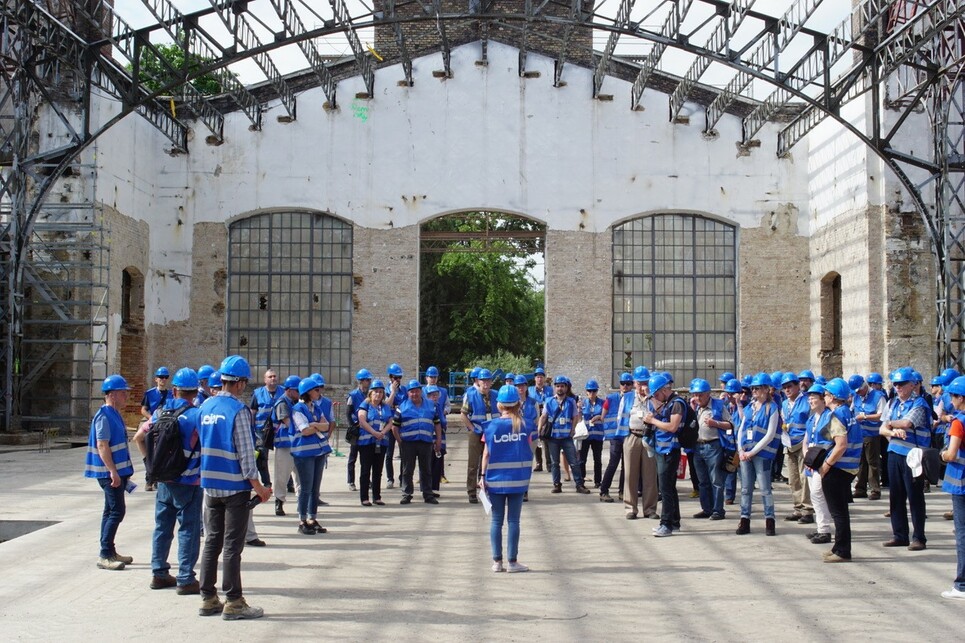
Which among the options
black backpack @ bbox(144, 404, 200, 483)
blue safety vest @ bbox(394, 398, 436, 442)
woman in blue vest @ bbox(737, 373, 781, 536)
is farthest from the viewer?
blue safety vest @ bbox(394, 398, 436, 442)

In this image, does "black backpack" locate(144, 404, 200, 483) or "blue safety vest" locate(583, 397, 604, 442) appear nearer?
"black backpack" locate(144, 404, 200, 483)

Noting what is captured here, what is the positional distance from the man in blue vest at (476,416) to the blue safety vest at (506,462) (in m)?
4.28

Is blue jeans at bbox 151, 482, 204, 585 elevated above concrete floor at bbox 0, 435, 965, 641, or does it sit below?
above

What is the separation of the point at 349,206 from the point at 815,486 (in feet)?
60.3

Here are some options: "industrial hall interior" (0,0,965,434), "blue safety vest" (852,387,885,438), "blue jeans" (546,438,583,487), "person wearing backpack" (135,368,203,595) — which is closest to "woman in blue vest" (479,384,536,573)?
"person wearing backpack" (135,368,203,595)

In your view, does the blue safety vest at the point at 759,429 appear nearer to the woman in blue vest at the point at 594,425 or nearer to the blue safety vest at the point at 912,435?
the blue safety vest at the point at 912,435

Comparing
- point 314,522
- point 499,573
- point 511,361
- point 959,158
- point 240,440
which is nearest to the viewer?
point 240,440

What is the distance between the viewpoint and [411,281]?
25969 mm

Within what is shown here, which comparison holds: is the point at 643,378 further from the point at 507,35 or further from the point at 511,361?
the point at 511,361

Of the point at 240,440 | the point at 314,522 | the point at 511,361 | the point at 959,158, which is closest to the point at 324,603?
the point at 240,440

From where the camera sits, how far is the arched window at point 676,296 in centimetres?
2612

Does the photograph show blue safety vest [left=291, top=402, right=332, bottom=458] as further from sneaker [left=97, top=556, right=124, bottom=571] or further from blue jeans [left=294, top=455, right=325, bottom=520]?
sneaker [left=97, top=556, right=124, bottom=571]

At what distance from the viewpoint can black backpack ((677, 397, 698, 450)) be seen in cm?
1094

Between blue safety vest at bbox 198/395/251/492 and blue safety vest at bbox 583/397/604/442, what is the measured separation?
27.9ft
